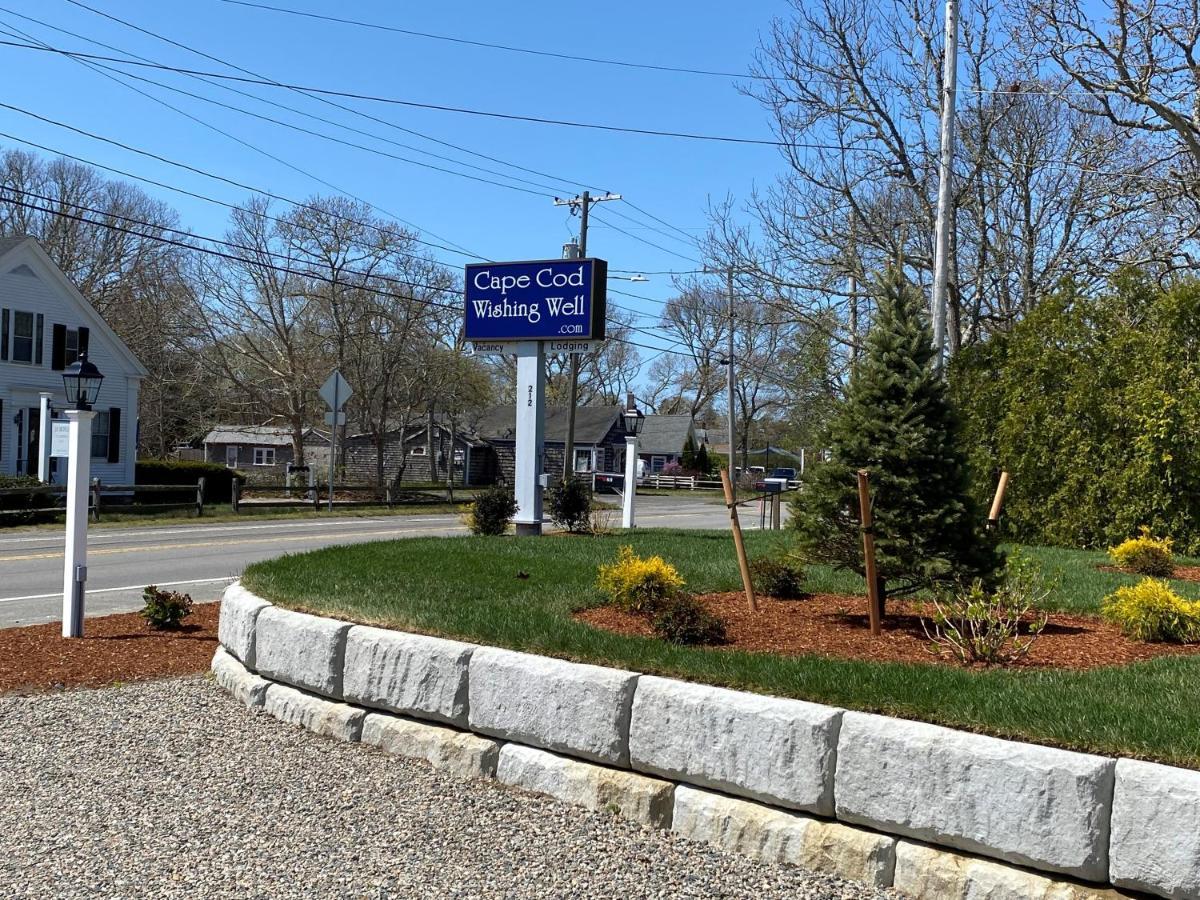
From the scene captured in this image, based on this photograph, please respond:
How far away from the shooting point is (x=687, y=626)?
20.1 ft

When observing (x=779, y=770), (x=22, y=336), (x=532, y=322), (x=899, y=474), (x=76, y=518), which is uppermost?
(x=22, y=336)

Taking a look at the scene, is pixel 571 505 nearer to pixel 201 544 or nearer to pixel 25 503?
pixel 201 544

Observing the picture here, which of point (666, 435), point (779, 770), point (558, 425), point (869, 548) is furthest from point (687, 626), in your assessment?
point (666, 435)

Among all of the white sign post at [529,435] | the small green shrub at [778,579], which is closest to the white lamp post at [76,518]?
the small green shrub at [778,579]

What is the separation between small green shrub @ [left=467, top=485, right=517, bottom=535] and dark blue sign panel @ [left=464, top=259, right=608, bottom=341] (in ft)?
8.58

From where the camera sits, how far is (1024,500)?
15195 mm

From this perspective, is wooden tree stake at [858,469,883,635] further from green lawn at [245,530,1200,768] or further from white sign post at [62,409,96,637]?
white sign post at [62,409,96,637]

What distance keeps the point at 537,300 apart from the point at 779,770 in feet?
40.9

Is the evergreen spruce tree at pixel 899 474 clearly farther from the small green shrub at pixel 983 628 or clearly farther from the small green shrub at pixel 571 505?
the small green shrub at pixel 571 505

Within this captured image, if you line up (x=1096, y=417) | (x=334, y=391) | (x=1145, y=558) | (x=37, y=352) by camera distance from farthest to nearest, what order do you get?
(x=37, y=352)
(x=334, y=391)
(x=1096, y=417)
(x=1145, y=558)

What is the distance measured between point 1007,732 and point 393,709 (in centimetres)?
331

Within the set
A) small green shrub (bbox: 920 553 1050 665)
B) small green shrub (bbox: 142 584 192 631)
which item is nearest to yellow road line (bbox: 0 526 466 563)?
small green shrub (bbox: 142 584 192 631)

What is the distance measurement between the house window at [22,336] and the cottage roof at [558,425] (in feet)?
126

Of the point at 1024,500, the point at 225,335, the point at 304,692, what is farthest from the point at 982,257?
the point at 225,335
